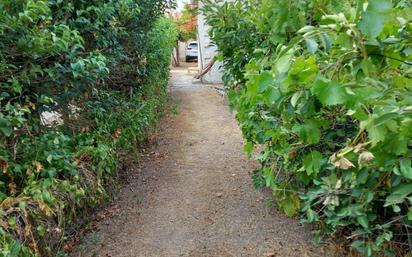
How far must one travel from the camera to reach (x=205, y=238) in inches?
143

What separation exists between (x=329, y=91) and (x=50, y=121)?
3.20 m

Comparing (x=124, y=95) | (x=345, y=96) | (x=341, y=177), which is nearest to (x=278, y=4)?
(x=345, y=96)

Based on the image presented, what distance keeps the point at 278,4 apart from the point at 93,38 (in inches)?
102

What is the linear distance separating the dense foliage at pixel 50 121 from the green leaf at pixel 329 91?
1954 mm

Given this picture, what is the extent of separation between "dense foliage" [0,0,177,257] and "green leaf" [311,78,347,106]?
1.95 meters

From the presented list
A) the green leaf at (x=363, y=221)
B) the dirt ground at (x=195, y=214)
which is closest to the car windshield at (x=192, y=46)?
the dirt ground at (x=195, y=214)

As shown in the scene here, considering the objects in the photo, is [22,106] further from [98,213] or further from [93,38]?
[98,213]

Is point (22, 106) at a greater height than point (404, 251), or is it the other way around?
point (22, 106)

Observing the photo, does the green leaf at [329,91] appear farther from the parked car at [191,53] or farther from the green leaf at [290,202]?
the parked car at [191,53]

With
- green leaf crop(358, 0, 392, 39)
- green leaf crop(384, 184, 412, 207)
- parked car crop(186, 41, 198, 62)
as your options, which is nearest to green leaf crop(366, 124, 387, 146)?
green leaf crop(358, 0, 392, 39)

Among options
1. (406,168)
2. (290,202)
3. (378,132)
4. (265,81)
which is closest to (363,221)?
(290,202)

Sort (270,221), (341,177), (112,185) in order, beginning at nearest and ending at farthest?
(341,177) → (270,221) → (112,185)

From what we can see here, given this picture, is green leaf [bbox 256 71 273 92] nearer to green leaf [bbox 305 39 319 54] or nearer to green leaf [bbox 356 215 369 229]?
green leaf [bbox 305 39 319 54]

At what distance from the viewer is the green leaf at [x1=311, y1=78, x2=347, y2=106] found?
3.88 feet
